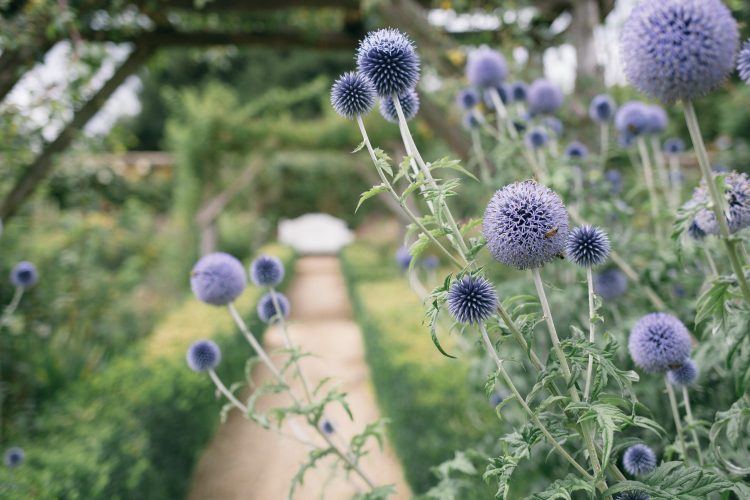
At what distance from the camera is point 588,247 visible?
132 cm

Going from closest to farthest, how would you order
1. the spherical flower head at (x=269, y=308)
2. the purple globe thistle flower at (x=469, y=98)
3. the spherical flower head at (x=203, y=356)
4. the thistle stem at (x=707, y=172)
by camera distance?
the thistle stem at (x=707, y=172), the spherical flower head at (x=203, y=356), the spherical flower head at (x=269, y=308), the purple globe thistle flower at (x=469, y=98)

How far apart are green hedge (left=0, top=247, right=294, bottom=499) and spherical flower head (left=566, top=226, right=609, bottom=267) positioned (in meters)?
1.14

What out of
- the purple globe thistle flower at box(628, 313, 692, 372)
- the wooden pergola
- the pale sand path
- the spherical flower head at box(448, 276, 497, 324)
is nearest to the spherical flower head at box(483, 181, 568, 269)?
the spherical flower head at box(448, 276, 497, 324)

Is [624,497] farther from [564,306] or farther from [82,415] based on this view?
[82,415]

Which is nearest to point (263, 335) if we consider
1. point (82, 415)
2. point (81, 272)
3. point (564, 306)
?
point (81, 272)

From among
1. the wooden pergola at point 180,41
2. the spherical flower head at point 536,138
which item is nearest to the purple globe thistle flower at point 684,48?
the spherical flower head at point 536,138

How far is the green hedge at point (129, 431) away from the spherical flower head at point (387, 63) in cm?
103

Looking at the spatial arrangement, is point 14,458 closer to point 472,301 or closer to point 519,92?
point 472,301

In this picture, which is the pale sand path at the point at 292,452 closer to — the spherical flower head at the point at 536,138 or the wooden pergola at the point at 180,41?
the spherical flower head at the point at 536,138

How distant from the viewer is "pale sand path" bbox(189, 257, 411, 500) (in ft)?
13.6

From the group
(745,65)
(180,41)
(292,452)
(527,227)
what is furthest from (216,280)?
(180,41)

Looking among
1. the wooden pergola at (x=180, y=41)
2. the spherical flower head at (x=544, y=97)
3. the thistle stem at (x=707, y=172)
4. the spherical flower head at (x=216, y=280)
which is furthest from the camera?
the wooden pergola at (x=180, y=41)

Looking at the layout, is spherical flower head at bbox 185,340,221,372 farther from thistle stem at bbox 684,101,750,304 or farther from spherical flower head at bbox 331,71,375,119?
thistle stem at bbox 684,101,750,304

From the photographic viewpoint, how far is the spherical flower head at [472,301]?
3.94ft
